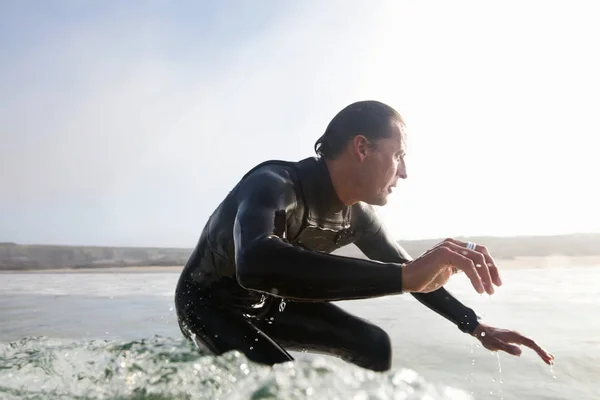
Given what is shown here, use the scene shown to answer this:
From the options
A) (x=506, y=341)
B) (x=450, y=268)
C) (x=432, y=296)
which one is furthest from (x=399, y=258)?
(x=450, y=268)

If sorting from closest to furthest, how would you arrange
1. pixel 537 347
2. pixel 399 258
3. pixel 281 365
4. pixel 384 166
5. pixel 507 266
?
1. pixel 281 365
2. pixel 384 166
3. pixel 537 347
4. pixel 399 258
5. pixel 507 266

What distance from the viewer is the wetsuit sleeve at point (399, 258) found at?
10.1 ft

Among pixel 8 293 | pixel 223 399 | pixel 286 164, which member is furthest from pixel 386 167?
pixel 8 293

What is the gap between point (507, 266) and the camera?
1278cm

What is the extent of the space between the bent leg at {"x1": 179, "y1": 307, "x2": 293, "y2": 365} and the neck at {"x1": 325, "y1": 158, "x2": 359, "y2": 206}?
0.69 m

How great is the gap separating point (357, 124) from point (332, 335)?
102 cm

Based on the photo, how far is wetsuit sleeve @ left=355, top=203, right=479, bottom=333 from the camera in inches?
122

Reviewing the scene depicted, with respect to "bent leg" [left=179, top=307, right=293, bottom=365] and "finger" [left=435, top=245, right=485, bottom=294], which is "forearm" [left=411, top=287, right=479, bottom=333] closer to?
"bent leg" [left=179, top=307, right=293, bottom=365]

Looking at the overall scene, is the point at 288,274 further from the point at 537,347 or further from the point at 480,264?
the point at 537,347

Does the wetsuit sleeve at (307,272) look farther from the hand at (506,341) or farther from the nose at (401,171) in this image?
the hand at (506,341)

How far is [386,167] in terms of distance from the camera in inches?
106

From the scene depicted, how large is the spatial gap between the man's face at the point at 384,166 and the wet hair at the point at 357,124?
4cm

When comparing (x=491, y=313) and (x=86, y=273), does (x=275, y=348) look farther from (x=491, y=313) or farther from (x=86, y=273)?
(x=86, y=273)

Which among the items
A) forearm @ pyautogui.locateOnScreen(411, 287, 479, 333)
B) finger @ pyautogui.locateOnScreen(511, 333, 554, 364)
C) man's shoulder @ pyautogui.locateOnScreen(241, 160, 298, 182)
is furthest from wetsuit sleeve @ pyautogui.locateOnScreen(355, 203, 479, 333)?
man's shoulder @ pyautogui.locateOnScreen(241, 160, 298, 182)
